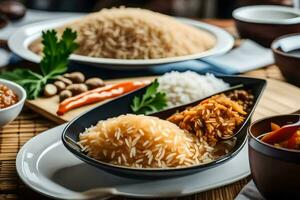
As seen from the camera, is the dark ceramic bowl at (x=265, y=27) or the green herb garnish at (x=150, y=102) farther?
the dark ceramic bowl at (x=265, y=27)

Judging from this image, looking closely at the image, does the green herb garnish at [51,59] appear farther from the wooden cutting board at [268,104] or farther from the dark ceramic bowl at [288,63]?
the dark ceramic bowl at [288,63]

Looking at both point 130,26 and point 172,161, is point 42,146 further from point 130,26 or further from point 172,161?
point 130,26

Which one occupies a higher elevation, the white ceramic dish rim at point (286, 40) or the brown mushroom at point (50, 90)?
the white ceramic dish rim at point (286, 40)

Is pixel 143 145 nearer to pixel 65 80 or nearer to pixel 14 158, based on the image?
pixel 14 158

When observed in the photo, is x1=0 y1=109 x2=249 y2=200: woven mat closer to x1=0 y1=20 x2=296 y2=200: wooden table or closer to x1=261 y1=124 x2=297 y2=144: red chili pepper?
x1=0 y1=20 x2=296 y2=200: wooden table

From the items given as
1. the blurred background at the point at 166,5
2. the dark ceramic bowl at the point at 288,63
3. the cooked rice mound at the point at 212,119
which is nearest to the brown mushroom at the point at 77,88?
the cooked rice mound at the point at 212,119

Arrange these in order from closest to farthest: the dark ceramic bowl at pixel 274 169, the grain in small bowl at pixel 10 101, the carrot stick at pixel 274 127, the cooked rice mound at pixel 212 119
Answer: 1. the dark ceramic bowl at pixel 274 169
2. the carrot stick at pixel 274 127
3. the cooked rice mound at pixel 212 119
4. the grain in small bowl at pixel 10 101

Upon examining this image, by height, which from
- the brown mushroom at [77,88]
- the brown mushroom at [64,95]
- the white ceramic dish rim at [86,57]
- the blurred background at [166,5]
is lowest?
the blurred background at [166,5]

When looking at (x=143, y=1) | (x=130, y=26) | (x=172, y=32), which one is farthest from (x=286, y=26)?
(x=143, y=1)
